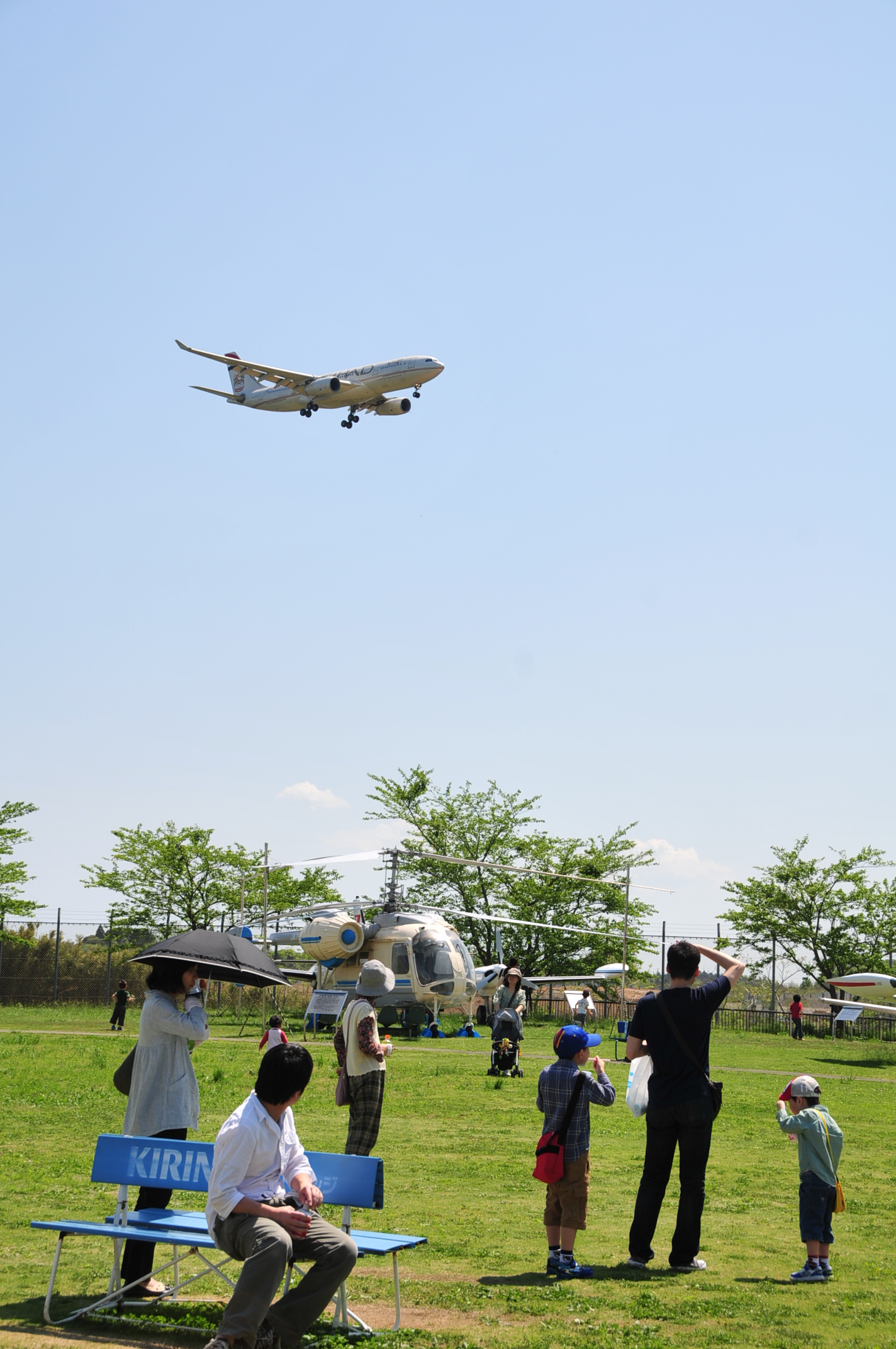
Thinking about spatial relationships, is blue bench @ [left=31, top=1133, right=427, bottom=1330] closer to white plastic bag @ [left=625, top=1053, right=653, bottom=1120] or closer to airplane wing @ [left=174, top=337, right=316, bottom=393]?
white plastic bag @ [left=625, top=1053, right=653, bottom=1120]

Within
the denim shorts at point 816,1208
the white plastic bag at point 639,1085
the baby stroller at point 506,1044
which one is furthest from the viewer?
the baby stroller at point 506,1044

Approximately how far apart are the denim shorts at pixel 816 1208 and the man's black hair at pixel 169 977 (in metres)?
3.73

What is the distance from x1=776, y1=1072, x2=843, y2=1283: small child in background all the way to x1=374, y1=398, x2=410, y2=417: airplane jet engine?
25.9 meters

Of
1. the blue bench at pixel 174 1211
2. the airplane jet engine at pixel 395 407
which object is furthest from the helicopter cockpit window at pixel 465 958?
the blue bench at pixel 174 1211

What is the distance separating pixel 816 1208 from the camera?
6863mm

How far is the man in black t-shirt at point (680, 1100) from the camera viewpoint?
688 centimetres

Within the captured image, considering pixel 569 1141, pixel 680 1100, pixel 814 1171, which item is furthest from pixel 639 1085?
pixel 814 1171

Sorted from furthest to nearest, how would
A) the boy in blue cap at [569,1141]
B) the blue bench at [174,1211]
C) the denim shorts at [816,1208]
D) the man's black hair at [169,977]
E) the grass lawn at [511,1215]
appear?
the denim shorts at [816,1208] → the boy in blue cap at [569,1141] → the man's black hair at [169,977] → the grass lawn at [511,1215] → the blue bench at [174,1211]

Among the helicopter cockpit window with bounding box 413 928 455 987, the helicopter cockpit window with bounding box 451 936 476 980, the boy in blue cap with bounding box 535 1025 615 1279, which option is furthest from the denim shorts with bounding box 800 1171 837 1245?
the helicopter cockpit window with bounding box 451 936 476 980

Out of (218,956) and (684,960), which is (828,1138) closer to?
(684,960)

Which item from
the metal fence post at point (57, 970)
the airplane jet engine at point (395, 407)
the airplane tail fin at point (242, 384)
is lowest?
the metal fence post at point (57, 970)

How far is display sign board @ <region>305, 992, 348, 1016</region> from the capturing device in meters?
24.5

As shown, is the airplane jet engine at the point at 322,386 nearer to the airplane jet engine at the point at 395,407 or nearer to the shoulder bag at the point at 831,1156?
the airplane jet engine at the point at 395,407

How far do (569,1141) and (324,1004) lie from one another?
1864cm
